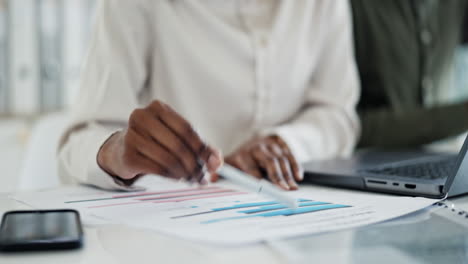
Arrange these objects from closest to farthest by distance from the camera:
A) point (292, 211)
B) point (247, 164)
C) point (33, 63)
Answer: point (292, 211) → point (247, 164) → point (33, 63)

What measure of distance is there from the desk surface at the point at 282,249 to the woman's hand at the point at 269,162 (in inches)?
9.2

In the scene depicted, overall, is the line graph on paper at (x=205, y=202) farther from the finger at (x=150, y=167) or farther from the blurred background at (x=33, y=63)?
the blurred background at (x=33, y=63)

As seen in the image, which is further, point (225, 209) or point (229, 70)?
point (229, 70)

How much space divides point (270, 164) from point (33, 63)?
115cm

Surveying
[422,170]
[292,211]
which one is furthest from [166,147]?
[422,170]

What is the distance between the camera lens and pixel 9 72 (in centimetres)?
161

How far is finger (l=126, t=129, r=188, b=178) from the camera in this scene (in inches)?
20.1

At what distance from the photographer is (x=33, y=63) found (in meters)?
1.64

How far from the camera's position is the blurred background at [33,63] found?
1604 millimetres

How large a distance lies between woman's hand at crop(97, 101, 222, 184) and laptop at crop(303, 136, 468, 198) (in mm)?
198

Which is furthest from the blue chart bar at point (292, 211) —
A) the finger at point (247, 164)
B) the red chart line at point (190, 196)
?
the finger at point (247, 164)

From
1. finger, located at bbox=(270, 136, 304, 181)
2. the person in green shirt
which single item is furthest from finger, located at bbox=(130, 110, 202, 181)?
the person in green shirt

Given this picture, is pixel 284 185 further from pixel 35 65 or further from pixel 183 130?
pixel 35 65

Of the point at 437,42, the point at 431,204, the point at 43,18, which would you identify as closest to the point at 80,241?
the point at 431,204
